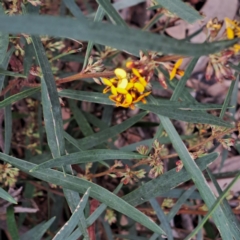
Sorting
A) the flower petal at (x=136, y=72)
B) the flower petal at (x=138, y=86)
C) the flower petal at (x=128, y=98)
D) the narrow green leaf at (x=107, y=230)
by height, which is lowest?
the narrow green leaf at (x=107, y=230)

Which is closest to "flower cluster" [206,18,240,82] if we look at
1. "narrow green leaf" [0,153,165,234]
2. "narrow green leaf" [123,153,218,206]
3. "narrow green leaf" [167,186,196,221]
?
"narrow green leaf" [123,153,218,206]

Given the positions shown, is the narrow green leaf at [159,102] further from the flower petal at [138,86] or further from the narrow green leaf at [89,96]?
the flower petal at [138,86]

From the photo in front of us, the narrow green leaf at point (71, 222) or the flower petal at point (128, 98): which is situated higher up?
the flower petal at point (128, 98)

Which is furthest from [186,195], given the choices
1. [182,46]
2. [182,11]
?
[182,46]

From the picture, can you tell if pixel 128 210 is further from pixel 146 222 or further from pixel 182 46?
pixel 182 46

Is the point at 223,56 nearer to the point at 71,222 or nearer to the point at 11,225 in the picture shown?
the point at 71,222

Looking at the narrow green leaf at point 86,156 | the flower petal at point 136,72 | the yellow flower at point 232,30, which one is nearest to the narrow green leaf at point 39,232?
the narrow green leaf at point 86,156
